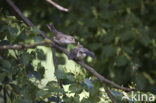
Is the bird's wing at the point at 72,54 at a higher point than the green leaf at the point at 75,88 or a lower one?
higher

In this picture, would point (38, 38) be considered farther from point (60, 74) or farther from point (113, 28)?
point (113, 28)

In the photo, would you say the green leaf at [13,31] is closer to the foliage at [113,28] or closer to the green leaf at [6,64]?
the green leaf at [6,64]

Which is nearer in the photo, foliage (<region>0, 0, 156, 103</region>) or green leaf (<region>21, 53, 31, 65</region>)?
green leaf (<region>21, 53, 31, 65</region>)

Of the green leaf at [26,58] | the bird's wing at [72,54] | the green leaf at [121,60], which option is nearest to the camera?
the bird's wing at [72,54]

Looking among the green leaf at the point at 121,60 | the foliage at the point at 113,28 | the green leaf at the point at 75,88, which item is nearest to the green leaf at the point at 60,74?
the green leaf at the point at 75,88

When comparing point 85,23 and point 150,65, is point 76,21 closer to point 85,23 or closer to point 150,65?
point 85,23

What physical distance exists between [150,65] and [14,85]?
1909mm

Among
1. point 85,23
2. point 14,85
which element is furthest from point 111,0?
point 14,85

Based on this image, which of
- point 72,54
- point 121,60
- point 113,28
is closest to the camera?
point 72,54

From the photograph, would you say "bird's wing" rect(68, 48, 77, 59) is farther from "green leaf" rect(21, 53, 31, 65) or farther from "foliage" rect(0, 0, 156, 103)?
"foliage" rect(0, 0, 156, 103)

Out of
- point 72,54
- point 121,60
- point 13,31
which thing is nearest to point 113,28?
point 121,60

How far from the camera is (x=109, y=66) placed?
259 centimetres

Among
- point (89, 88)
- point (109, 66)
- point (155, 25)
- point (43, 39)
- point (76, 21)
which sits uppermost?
point (155, 25)

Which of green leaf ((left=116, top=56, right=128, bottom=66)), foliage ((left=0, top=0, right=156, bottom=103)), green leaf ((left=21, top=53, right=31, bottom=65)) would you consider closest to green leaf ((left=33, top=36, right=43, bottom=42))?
green leaf ((left=21, top=53, right=31, bottom=65))
